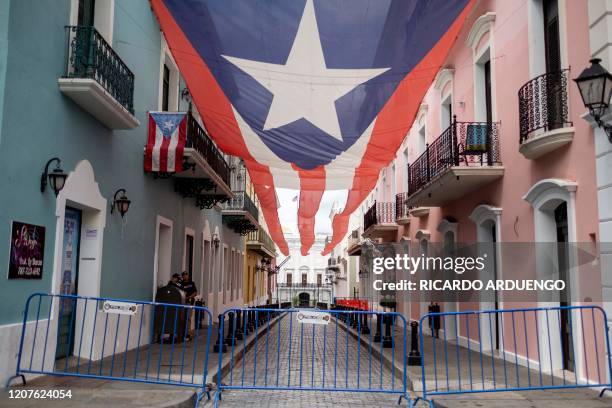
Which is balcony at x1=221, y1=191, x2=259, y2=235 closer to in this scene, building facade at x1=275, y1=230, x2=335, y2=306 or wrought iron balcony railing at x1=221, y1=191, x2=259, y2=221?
wrought iron balcony railing at x1=221, y1=191, x2=259, y2=221

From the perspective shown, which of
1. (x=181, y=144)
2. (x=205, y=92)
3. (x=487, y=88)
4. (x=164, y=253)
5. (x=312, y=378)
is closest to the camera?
(x=312, y=378)

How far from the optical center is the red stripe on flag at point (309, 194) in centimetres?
1030

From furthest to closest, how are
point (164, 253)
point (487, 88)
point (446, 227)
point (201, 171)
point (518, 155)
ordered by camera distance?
point (446, 227) < point (164, 253) < point (201, 171) < point (487, 88) < point (518, 155)

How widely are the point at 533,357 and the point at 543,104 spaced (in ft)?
14.1

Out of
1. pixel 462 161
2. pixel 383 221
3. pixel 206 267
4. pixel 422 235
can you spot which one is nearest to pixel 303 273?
pixel 383 221

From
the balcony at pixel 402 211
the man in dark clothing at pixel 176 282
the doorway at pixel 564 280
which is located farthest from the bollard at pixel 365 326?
the doorway at pixel 564 280

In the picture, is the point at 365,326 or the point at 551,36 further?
the point at 365,326

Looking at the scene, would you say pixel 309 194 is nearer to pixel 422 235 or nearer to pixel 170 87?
pixel 170 87

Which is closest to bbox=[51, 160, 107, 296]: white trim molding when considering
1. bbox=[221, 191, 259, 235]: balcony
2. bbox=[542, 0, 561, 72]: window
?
bbox=[542, 0, 561, 72]: window

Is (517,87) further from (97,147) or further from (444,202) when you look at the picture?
(97,147)

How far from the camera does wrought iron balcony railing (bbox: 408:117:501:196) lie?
40.5 feet

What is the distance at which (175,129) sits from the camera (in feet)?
40.6

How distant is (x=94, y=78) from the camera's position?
9.04 m

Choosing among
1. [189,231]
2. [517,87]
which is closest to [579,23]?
[517,87]
